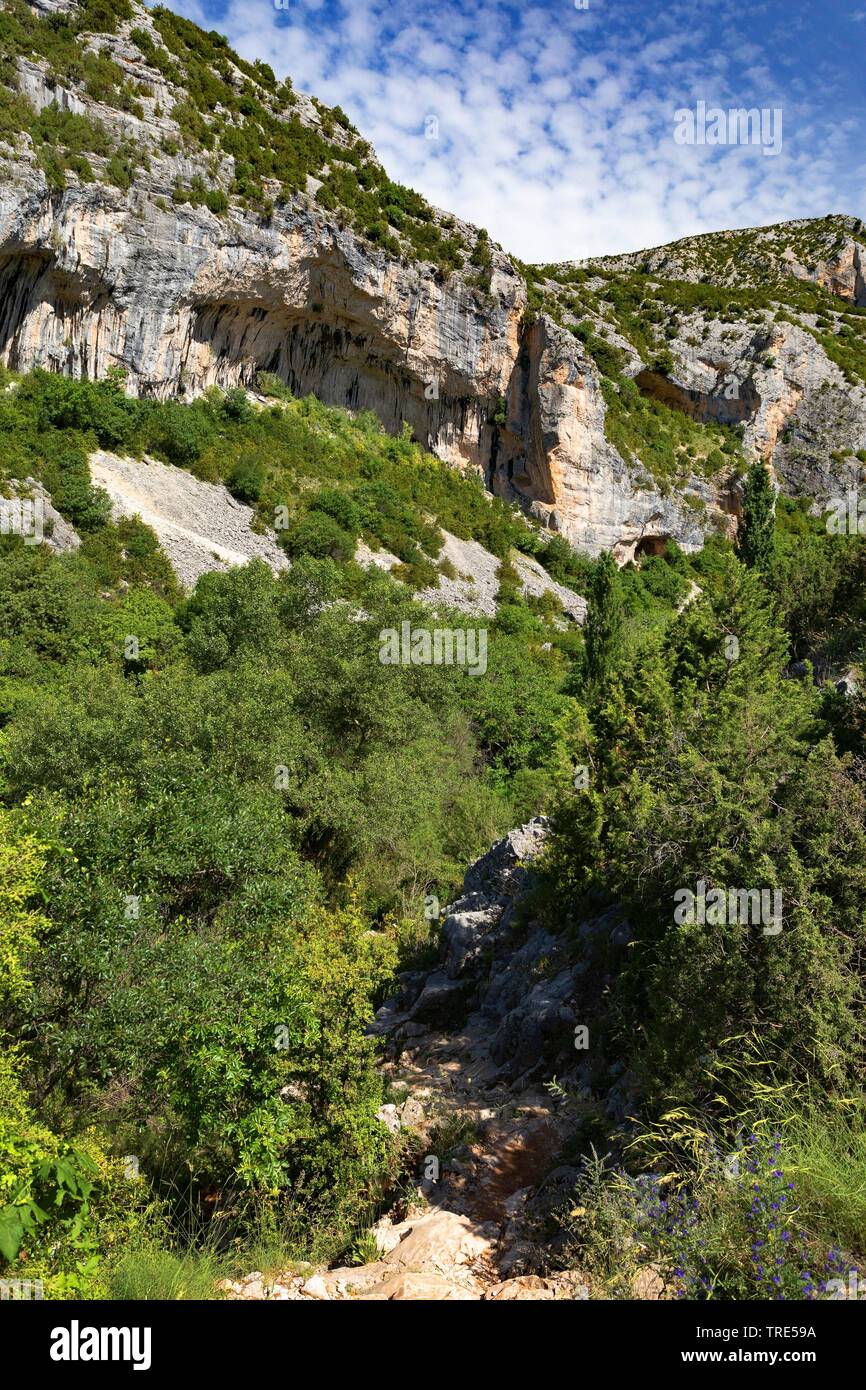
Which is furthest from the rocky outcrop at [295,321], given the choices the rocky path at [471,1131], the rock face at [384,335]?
the rocky path at [471,1131]

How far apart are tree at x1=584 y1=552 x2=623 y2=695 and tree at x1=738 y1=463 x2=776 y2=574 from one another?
550 cm

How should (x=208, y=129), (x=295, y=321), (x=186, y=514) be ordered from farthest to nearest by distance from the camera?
1. (x=295, y=321)
2. (x=208, y=129)
3. (x=186, y=514)

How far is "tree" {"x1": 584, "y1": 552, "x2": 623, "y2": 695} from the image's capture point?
26.6 metres

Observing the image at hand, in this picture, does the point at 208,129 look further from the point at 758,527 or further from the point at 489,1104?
the point at 489,1104

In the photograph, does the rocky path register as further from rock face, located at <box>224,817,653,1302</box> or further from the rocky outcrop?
the rocky outcrop

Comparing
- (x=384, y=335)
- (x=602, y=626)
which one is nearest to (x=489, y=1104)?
(x=602, y=626)

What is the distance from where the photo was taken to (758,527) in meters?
31.7

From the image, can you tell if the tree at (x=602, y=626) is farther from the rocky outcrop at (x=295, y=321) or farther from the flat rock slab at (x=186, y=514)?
the rocky outcrop at (x=295, y=321)

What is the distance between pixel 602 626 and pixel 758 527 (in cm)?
949

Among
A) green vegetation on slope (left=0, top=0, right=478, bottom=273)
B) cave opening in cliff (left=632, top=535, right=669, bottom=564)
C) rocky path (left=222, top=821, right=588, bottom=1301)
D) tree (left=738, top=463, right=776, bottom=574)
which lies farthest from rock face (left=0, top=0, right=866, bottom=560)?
rocky path (left=222, top=821, right=588, bottom=1301)

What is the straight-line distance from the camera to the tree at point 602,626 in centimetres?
2661

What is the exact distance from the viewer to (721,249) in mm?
72188
